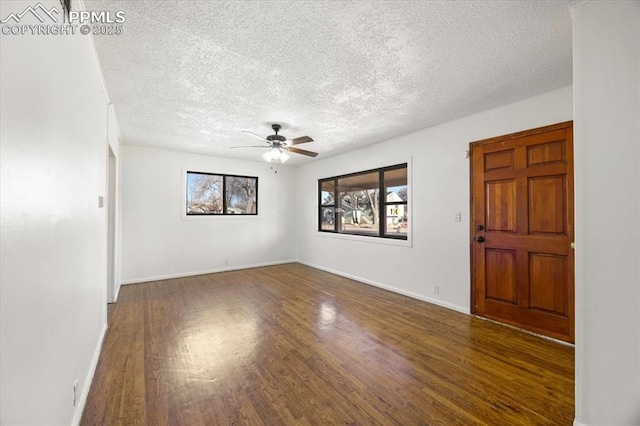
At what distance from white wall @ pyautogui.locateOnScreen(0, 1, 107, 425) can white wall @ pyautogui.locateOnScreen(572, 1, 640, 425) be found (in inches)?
104

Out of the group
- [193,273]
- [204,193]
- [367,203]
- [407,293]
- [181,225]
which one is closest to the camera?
[407,293]

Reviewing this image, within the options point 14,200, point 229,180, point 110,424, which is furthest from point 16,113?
point 229,180

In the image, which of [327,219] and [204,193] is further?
[327,219]

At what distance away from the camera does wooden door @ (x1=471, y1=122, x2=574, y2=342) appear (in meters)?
2.76

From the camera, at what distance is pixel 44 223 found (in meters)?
1.17

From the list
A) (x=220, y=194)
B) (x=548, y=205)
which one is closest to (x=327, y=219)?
(x=220, y=194)

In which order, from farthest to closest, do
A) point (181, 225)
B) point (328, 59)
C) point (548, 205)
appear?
1. point (181, 225)
2. point (548, 205)
3. point (328, 59)

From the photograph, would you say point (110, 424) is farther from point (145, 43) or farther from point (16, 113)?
point (145, 43)

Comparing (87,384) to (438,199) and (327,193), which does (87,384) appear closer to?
(438,199)

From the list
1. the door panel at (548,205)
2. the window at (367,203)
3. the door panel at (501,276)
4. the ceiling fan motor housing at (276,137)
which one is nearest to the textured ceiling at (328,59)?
the ceiling fan motor housing at (276,137)

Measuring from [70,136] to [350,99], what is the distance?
2450 mm

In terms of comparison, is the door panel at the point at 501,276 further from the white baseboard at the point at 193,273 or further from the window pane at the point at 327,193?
the white baseboard at the point at 193,273

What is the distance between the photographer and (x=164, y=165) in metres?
5.28

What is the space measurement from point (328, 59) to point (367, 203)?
3.36 meters
